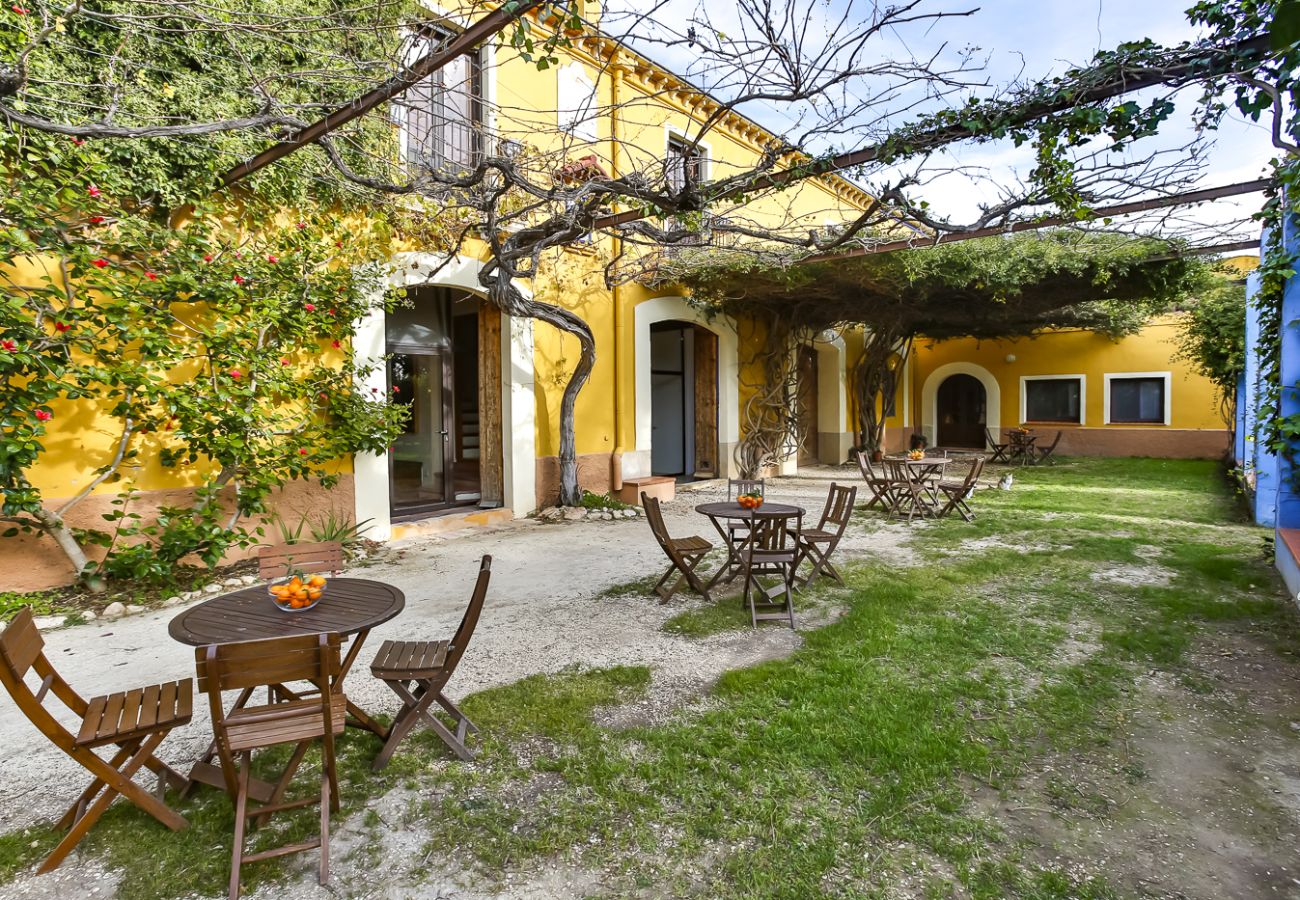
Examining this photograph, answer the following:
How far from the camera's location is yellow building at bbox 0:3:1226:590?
520cm

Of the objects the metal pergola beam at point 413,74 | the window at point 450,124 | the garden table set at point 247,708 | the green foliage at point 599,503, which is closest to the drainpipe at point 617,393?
the green foliage at point 599,503

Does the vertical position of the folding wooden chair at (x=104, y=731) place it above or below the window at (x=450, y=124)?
below

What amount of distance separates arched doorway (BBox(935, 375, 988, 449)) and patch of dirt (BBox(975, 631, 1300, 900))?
15992mm

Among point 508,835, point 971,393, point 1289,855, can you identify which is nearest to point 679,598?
point 508,835

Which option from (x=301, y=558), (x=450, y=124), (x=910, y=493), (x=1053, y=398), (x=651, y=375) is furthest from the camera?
(x=1053, y=398)

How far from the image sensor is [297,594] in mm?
2604

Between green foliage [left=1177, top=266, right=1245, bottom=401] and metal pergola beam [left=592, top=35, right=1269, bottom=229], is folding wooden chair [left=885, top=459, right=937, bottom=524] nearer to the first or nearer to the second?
metal pergola beam [left=592, top=35, right=1269, bottom=229]

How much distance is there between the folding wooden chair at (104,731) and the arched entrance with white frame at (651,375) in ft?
23.1

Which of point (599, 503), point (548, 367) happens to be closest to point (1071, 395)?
point (599, 503)

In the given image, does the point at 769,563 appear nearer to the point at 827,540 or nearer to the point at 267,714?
the point at 827,540

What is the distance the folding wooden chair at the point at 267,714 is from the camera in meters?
1.88

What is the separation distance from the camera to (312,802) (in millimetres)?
2211

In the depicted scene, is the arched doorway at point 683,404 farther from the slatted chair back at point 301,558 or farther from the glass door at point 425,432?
the slatted chair back at point 301,558

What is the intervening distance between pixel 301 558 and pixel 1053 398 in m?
17.9
